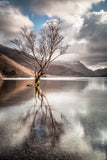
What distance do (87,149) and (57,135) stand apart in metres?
0.73

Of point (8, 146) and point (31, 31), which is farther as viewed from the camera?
point (31, 31)

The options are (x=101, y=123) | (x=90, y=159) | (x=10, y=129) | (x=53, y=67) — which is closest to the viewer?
(x=90, y=159)

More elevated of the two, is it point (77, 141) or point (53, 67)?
point (53, 67)

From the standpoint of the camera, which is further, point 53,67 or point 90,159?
point 53,67

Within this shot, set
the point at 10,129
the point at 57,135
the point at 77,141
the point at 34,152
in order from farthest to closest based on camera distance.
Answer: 1. the point at 10,129
2. the point at 57,135
3. the point at 77,141
4. the point at 34,152

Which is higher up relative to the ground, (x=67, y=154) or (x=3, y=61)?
(x=3, y=61)

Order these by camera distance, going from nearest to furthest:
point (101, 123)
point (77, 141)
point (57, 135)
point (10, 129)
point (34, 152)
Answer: point (34, 152) < point (77, 141) < point (57, 135) < point (10, 129) < point (101, 123)

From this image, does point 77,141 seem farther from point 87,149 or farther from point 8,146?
point 8,146

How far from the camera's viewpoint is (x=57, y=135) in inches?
109

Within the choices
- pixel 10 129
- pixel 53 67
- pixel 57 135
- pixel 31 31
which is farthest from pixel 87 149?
pixel 53 67

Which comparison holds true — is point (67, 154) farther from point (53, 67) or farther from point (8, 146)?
point (53, 67)

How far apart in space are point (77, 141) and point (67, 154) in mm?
500

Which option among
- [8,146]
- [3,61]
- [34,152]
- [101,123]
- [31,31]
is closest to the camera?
[34,152]

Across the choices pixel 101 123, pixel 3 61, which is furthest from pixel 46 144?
pixel 3 61
